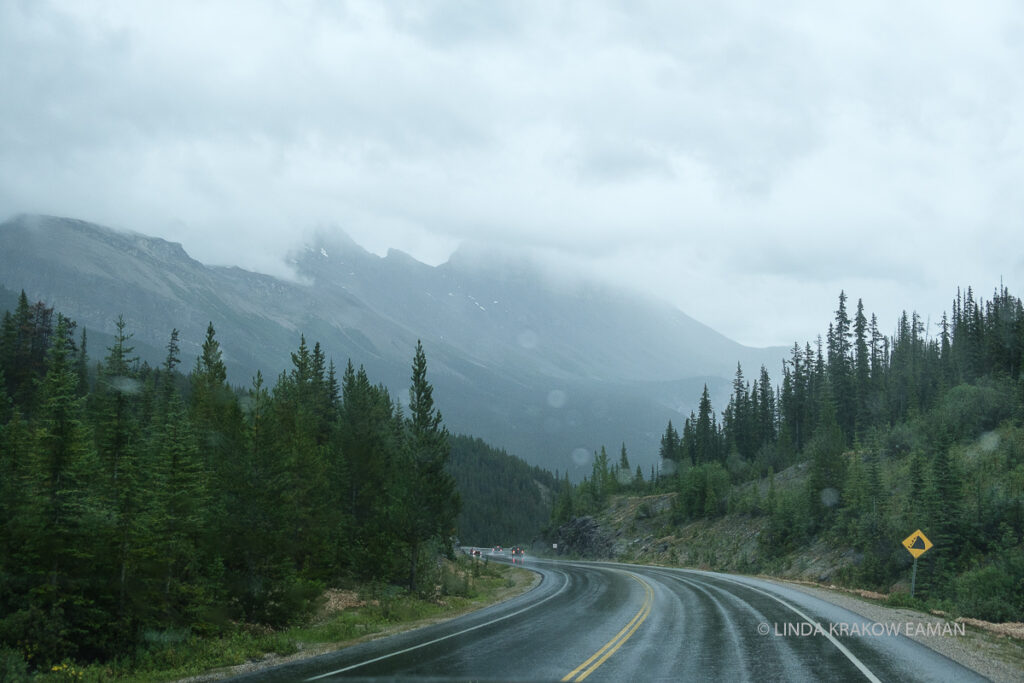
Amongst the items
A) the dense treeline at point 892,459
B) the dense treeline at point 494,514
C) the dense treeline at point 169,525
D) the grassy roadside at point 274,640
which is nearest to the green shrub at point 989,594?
the dense treeline at point 892,459

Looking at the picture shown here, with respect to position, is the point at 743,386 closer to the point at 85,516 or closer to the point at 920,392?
the point at 920,392

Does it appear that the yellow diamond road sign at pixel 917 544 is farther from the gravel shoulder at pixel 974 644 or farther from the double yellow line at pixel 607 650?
the double yellow line at pixel 607 650

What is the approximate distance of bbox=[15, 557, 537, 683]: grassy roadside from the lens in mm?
13625

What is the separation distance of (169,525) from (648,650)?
1360cm

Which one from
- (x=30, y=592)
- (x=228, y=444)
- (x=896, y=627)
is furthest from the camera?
(x=228, y=444)

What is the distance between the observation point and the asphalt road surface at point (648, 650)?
12.3m

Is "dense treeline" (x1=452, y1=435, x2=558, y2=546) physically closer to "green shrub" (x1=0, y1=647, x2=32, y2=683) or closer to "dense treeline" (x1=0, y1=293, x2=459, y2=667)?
"dense treeline" (x1=0, y1=293, x2=459, y2=667)

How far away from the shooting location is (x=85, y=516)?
53.4ft

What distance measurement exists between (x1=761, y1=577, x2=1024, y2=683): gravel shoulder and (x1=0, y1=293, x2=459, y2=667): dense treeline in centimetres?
1761

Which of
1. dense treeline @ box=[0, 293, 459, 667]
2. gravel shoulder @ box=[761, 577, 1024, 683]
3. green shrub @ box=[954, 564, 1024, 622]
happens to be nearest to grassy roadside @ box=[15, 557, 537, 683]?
dense treeline @ box=[0, 293, 459, 667]

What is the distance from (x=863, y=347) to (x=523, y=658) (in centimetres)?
10556

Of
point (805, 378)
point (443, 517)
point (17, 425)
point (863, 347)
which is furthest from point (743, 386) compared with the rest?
point (17, 425)

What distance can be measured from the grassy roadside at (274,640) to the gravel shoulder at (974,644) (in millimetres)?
13839

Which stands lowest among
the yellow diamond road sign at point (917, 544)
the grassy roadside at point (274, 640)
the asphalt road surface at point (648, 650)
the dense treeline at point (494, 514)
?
the dense treeline at point (494, 514)
